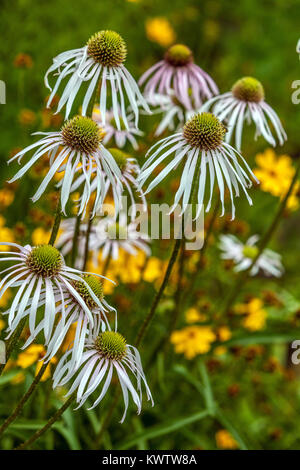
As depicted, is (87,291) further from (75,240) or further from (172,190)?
(172,190)

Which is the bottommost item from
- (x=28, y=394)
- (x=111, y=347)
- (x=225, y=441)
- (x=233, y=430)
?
(x=225, y=441)

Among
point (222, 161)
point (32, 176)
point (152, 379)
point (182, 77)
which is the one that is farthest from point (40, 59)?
point (222, 161)

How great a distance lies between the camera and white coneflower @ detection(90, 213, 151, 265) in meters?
1.84

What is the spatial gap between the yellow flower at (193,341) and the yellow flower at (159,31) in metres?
2.87

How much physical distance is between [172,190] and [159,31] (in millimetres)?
2444

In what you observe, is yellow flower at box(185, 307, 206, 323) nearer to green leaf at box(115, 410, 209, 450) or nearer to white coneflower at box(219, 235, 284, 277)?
white coneflower at box(219, 235, 284, 277)

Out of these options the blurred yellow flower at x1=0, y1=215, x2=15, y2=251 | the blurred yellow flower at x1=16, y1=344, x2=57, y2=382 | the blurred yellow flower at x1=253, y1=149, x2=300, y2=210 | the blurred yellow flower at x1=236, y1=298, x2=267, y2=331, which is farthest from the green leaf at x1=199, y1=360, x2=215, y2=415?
the blurred yellow flower at x1=0, y1=215, x2=15, y2=251

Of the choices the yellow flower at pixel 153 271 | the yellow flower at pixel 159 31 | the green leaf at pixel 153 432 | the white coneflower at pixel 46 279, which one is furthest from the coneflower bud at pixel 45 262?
the yellow flower at pixel 159 31

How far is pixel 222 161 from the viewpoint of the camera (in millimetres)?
1239

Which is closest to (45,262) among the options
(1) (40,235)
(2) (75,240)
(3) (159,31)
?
(2) (75,240)

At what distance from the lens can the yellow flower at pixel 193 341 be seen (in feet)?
6.85

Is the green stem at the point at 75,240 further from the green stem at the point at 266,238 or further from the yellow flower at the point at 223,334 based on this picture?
the yellow flower at the point at 223,334

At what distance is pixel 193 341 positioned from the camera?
82.7 inches

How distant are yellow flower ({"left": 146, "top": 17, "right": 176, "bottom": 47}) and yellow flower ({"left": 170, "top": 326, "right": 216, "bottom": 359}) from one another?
9.43ft
